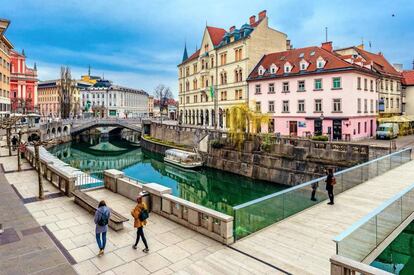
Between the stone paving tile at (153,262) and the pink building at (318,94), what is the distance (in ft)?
104

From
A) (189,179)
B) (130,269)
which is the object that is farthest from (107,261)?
(189,179)

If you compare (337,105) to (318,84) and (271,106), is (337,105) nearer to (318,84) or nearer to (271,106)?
(318,84)

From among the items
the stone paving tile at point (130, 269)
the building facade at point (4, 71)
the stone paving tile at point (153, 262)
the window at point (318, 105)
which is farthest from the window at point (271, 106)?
the building facade at point (4, 71)

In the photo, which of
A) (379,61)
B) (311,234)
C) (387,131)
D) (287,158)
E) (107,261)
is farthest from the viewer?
(379,61)

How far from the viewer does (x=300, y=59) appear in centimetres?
4403

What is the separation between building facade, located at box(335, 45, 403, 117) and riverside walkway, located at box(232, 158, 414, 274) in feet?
111

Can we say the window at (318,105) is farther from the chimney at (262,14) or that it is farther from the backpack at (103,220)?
the backpack at (103,220)

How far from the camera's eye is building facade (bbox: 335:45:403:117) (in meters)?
45.4

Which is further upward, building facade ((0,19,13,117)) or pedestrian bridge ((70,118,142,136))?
building facade ((0,19,13,117))

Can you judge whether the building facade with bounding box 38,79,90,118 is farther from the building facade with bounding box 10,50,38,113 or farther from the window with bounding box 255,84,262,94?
the window with bounding box 255,84,262,94

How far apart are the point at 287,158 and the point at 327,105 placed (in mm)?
12215

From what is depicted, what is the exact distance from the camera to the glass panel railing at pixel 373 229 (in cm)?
800

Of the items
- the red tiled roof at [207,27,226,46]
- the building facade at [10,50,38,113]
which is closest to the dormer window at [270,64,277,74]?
the red tiled roof at [207,27,226,46]

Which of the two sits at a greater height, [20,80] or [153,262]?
[20,80]
